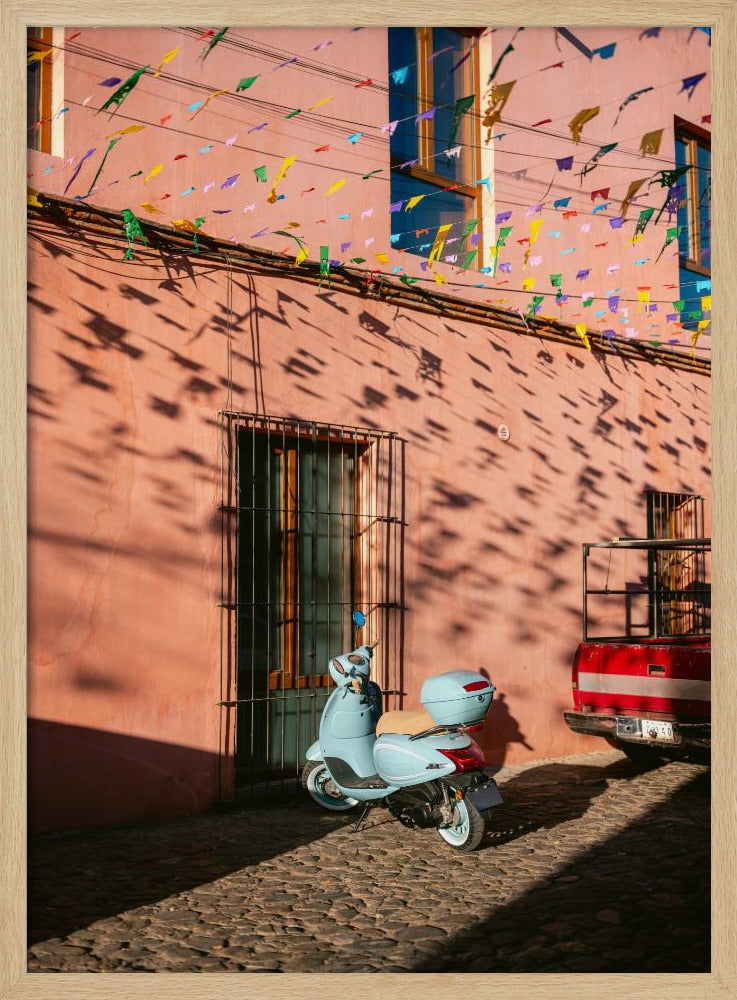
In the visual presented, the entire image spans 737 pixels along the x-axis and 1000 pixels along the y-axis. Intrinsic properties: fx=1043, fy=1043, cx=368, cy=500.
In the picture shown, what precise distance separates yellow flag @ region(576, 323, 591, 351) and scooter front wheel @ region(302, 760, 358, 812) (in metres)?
4.20

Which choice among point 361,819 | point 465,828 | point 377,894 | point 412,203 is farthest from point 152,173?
point 377,894

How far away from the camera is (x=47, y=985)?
307cm

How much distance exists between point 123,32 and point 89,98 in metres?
0.53

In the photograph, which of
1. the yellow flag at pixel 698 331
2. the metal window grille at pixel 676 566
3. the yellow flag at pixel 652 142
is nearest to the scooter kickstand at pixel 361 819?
the yellow flag at pixel 652 142

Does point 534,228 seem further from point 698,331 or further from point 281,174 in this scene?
point 281,174

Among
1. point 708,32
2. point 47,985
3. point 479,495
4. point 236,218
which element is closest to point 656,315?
point 479,495

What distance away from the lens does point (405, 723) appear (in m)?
6.03

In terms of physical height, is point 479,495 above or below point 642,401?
below

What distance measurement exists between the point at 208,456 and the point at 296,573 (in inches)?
43.1

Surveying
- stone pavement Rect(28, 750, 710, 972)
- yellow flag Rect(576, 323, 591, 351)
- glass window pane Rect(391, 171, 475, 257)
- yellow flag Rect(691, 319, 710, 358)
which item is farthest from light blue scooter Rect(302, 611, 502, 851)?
yellow flag Rect(691, 319, 710, 358)

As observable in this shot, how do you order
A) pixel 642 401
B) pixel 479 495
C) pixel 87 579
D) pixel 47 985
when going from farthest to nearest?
pixel 642 401 → pixel 479 495 → pixel 87 579 → pixel 47 985

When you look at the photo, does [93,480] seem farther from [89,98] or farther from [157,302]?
[89,98]

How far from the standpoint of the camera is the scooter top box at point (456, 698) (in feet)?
18.8

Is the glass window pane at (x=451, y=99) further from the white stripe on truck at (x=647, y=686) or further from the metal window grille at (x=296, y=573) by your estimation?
the white stripe on truck at (x=647, y=686)
